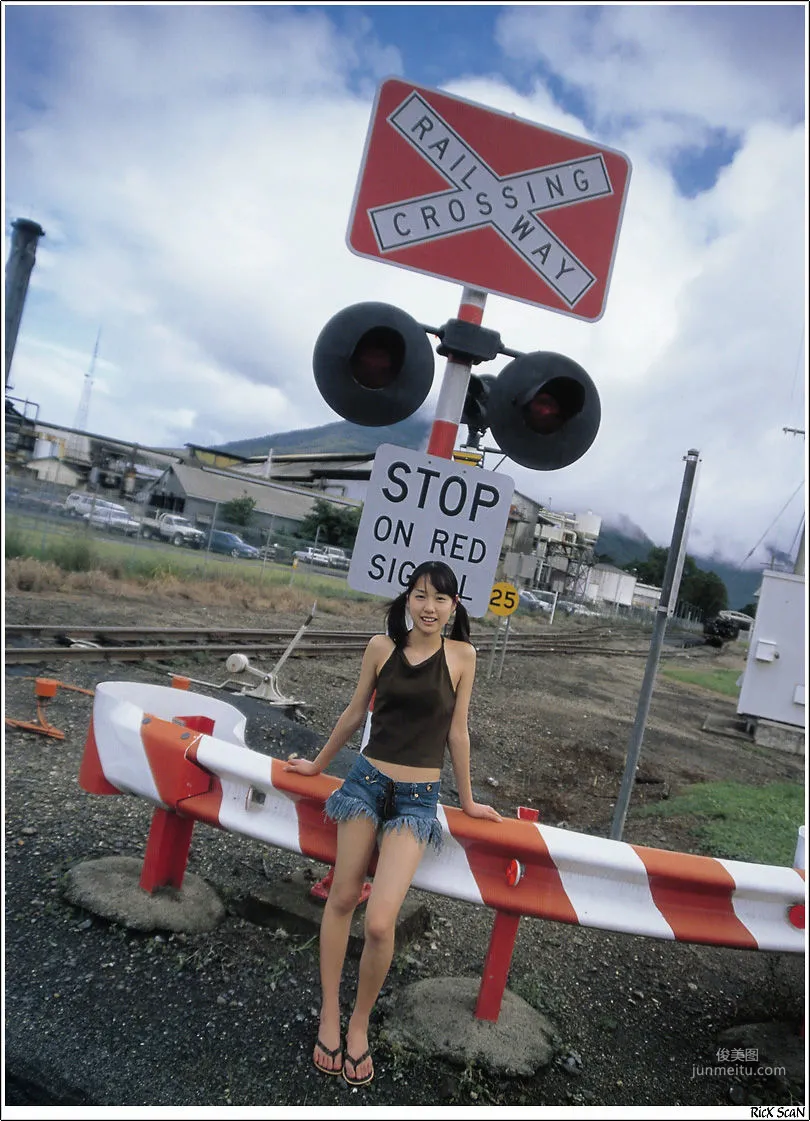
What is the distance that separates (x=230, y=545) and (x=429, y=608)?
26607 millimetres

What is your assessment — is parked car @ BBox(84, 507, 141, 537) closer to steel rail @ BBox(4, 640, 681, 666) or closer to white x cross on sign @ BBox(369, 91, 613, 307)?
steel rail @ BBox(4, 640, 681, 666)

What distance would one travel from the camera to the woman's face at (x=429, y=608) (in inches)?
115

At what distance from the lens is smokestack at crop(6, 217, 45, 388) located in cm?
448

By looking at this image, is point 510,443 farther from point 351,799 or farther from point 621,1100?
point 621,1100

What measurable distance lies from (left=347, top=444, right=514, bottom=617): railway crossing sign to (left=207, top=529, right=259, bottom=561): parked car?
24.8 m

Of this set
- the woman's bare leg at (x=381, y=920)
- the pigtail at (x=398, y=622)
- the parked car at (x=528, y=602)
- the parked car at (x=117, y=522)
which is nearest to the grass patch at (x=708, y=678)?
the parked car at (x=528, y=602)

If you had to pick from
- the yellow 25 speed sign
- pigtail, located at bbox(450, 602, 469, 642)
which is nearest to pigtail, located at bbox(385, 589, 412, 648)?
pigtail, located at bbox(450, 602, 469, 642)

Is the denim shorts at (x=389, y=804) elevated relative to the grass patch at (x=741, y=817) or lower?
elevated

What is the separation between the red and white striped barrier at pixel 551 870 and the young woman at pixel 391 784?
149mm

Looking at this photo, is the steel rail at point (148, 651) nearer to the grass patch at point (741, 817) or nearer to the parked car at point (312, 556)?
the grass patch at point (741, 817)

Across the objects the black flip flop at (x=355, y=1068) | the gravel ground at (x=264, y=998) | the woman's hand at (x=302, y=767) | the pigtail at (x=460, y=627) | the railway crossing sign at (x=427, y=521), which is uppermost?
the railway crossing sign at (x=427, y=521)

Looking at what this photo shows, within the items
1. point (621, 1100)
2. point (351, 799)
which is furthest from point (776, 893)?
point (351, 799)

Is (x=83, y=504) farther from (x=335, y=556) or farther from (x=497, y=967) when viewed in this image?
(x=497, y=967)

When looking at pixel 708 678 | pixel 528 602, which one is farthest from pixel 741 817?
pixel 528 602
